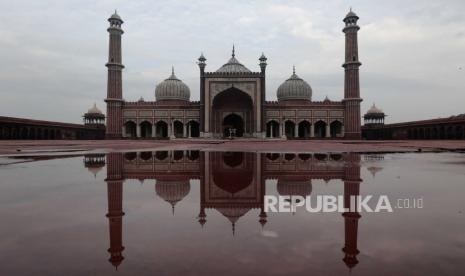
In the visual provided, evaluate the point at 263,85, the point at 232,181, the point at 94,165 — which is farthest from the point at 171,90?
the point at 232,181

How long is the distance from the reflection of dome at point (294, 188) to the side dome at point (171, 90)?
37.3m

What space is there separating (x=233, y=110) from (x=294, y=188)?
33.8 metres

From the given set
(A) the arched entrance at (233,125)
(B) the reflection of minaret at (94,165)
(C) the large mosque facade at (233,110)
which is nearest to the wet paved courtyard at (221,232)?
(B) the reflection of minaret at (94,165)

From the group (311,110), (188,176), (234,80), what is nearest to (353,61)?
(311,110)

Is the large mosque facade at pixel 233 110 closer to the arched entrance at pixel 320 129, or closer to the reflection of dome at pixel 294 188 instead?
the arched entrance at pixel 320 129

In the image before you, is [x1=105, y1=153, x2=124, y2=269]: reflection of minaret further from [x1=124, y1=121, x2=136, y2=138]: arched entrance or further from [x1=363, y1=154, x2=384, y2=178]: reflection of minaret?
[x1=124, y1=121, x2=136, y2=138]: arched entrance

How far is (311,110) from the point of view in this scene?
118ft

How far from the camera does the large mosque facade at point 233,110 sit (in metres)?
33.9

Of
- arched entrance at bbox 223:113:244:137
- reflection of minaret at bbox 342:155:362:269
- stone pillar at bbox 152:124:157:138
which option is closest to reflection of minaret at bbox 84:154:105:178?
reflection of minaret at bbox 342:155:362:269

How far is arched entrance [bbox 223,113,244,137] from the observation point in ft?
125

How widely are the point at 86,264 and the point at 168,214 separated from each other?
758 mm

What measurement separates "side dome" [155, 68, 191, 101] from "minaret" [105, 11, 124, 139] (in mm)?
5287

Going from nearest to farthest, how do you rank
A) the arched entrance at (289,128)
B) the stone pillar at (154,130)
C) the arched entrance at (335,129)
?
the stone pillar at (154,130), the arched entrance at (335,129), the arched entrance at (289,128)

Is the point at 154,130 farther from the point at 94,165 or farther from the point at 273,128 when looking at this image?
the point at 94,165
